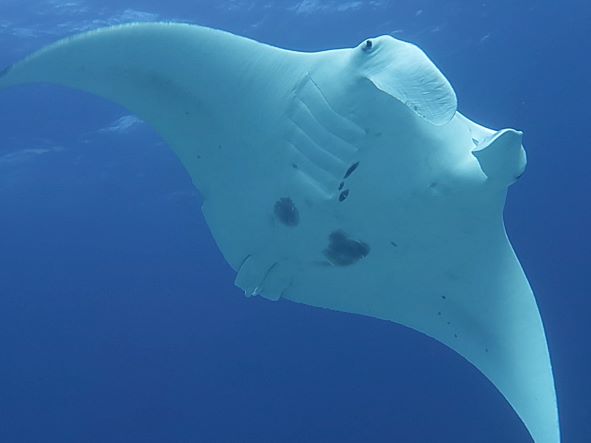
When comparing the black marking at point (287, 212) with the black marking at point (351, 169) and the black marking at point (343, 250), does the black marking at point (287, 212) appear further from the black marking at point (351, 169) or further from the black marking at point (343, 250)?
the black marking at point (351, 169)

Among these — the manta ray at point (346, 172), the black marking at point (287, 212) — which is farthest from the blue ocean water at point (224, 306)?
the black marking at point (287, 212)

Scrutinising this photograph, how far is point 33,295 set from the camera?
51.1ft

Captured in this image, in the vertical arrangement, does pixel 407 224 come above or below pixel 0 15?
below

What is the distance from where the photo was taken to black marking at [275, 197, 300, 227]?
10.3 feet

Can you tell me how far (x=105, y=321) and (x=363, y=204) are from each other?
14243 mm

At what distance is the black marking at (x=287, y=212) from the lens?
3.13 metres

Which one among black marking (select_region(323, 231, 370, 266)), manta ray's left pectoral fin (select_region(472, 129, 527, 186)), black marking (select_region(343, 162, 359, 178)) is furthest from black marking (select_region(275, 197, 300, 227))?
manta ray's left pectoral fin (select_region(472, 129, 527, 186))

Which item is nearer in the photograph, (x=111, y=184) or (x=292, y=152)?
(x=292, y=152)

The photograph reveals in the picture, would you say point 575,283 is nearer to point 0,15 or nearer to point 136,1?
point 136,1

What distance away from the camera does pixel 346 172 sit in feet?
9.30

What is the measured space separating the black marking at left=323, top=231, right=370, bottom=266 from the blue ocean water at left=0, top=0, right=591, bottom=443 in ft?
31.0

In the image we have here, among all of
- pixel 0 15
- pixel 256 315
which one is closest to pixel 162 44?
pixel 0 15

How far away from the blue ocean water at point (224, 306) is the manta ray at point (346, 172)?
9.16m

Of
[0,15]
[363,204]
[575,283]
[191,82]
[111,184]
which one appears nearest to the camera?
[363,204]
